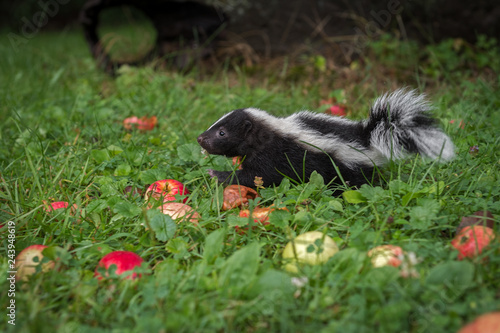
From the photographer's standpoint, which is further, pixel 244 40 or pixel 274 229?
pixel 244 40

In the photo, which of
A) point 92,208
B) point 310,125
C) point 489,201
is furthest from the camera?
point 310,125

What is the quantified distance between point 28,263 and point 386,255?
4.90ft

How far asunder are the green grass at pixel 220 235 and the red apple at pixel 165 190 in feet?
0.28

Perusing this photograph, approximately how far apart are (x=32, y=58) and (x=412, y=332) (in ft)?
20.5

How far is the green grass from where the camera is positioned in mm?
1519

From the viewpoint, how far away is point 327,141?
8.45 ft

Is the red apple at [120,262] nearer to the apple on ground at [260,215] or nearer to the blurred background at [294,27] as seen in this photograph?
the apple on ground at [260,215]

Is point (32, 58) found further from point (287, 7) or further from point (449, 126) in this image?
point (449, 126)

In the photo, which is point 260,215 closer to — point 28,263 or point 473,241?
point 473,241

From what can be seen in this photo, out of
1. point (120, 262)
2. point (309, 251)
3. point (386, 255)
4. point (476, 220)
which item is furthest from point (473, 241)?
point (120, 262)

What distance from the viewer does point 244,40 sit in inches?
212

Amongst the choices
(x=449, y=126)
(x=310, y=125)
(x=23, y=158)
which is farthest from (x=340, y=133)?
(x=23, y=158)

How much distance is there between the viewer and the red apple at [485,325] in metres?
1.25

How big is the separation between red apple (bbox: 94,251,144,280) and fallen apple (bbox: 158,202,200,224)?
36cm
